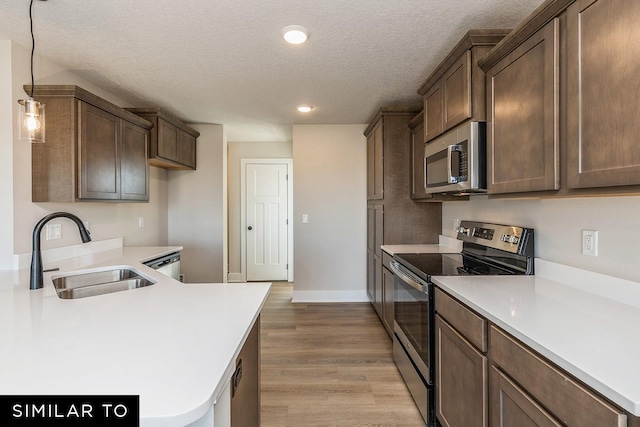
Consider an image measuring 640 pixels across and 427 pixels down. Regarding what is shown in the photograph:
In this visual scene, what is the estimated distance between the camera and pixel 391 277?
291 cm

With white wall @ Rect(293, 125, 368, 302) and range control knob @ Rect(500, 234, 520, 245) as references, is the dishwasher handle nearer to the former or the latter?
white wall @ Rect(293, 125, 368, 302)

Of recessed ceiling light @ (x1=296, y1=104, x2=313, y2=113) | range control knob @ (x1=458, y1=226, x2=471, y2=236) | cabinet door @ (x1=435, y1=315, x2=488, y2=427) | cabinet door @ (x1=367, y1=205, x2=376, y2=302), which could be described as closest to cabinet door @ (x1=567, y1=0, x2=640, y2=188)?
cabinet door @ (x1=435, y1=315, x2=488, y2=427)

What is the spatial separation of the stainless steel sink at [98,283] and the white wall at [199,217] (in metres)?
2.00

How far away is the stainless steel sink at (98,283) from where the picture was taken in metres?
1.96

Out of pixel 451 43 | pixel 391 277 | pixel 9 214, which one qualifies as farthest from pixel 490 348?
pixel 9 214

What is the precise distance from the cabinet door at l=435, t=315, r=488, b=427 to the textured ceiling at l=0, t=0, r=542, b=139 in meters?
1.74

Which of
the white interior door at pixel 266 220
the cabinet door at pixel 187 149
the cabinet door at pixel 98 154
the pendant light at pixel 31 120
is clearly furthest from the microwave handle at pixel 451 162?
the white interior door at pixel 266 220

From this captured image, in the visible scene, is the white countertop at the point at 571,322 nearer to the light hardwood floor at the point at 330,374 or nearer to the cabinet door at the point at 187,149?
the light hardwood floor at the point at 330,374

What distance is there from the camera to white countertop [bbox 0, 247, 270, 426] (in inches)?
28.2

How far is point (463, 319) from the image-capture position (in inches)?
58.4

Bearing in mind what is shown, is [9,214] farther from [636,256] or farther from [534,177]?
[636,256]

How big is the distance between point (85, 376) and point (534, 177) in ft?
5.65

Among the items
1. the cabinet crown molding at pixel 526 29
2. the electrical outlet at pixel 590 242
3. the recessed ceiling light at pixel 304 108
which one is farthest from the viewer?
the recessed ceiling light at pixel 304 108

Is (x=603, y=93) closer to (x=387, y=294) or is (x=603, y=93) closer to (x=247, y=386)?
(x=247, y=386)
